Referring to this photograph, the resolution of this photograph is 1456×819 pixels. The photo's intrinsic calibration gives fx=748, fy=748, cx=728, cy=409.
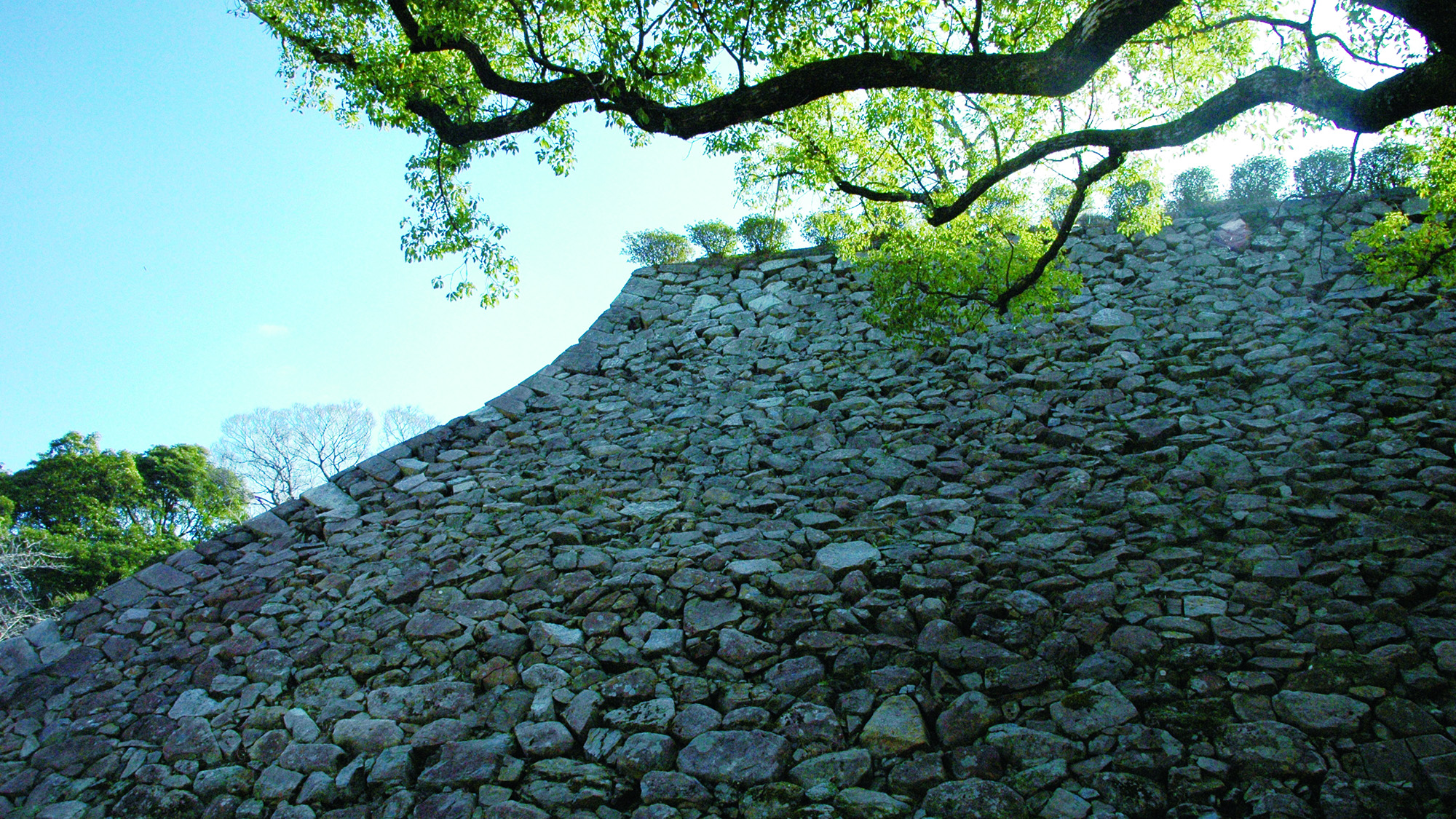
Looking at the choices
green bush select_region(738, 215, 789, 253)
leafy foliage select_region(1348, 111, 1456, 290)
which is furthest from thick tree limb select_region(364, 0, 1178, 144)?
green bush select_region(738, 215, 789, 253)

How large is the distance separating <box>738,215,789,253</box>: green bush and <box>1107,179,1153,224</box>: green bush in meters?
4.01

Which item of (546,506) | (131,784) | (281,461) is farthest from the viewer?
(281,461)

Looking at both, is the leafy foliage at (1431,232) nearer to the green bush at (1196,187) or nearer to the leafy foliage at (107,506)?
the green bush at (1196,187)

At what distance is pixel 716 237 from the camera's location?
429 inches

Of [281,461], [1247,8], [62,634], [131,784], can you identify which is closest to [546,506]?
[131,784]

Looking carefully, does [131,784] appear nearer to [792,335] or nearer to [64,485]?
[792,335]

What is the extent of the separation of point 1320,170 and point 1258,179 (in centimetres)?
68

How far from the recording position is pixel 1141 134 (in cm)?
455

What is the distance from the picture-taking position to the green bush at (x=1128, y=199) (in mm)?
6895

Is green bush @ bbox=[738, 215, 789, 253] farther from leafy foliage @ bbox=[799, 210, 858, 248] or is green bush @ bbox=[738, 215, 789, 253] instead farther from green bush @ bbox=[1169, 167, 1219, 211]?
green bush @ bbox=[1169, 167, 1219, 211]

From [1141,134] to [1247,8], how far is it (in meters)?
2.54

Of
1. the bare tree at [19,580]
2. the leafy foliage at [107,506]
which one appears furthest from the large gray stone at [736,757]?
the leafy foliage at [107,506]

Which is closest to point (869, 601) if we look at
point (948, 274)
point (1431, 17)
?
point (948, 274)

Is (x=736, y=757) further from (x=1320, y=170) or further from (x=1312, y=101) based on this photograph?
(x=1320, y=170)
